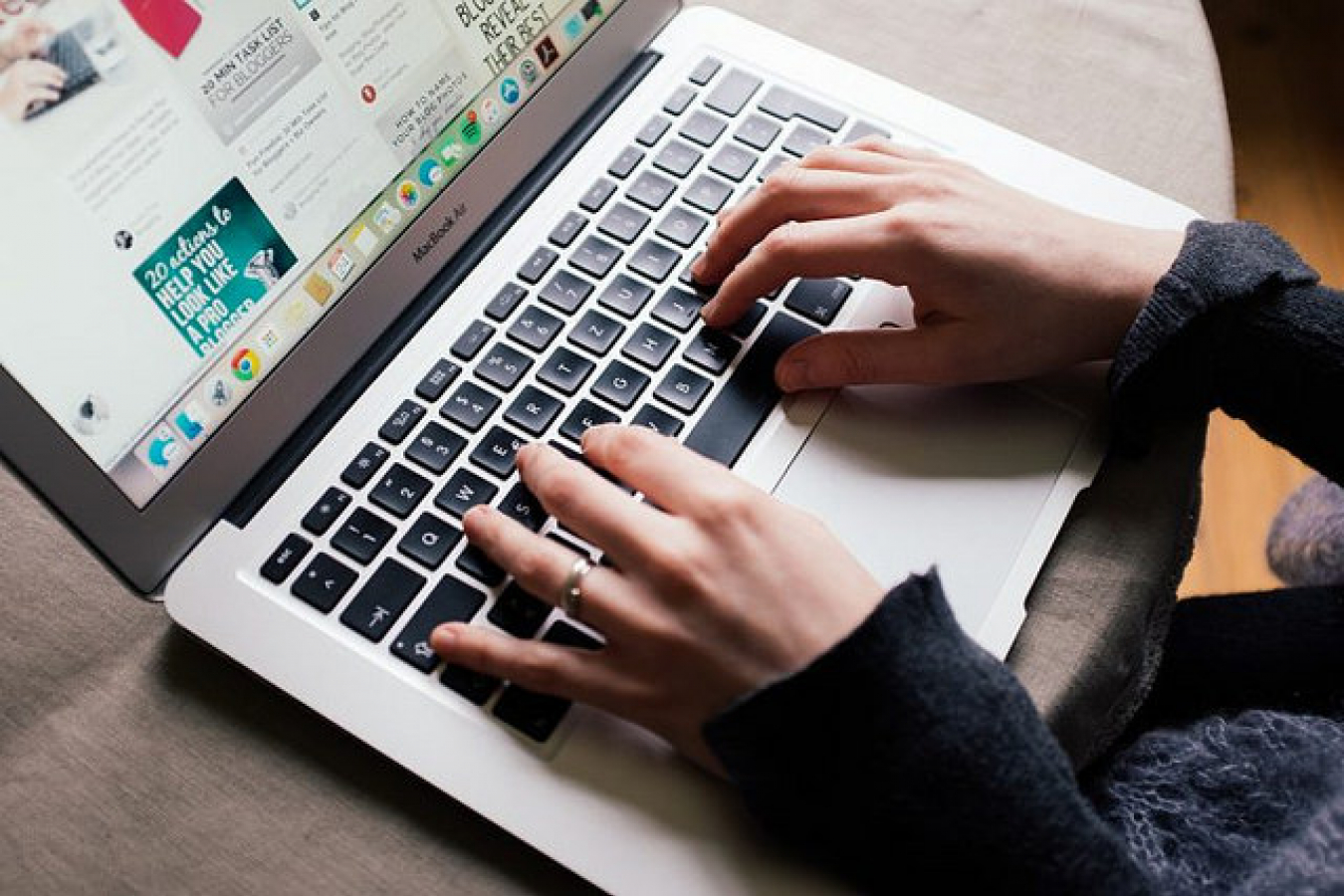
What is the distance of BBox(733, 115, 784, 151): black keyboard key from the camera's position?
25.1 inches

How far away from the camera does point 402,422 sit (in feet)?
1.78

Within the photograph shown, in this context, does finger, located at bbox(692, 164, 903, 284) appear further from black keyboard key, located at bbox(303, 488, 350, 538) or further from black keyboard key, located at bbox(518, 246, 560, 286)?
black keyboard key, located at bbox(303, 488, 350, 538)

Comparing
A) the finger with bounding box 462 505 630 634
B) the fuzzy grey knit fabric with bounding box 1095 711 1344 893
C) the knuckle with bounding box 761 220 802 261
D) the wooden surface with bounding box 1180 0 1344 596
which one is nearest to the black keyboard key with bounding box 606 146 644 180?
the knuckle with bounding box 761 220 802 261

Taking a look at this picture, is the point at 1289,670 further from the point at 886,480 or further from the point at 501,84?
the point at 501,84

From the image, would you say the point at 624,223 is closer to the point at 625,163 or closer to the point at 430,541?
the point at 625,163

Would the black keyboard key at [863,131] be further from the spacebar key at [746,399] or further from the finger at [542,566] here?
the finger at [542,566]

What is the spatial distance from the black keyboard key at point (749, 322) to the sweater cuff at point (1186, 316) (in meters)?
0.17

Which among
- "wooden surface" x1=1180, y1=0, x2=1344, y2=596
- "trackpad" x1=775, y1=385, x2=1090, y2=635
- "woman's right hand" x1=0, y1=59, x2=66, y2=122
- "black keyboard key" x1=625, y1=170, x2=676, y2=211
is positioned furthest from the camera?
"wooden surface" x1=1180, y1=0, x2=1344, y2=596

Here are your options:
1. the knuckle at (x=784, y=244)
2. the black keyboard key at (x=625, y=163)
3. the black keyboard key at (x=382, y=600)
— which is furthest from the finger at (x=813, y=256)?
the black keyboard key at (x=382, y=600)

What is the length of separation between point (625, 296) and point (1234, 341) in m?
0.29

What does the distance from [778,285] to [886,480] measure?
11 cm

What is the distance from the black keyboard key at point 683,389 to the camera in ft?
1.82

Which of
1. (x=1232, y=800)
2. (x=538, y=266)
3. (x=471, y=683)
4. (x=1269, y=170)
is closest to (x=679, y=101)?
(x=538, y=266)

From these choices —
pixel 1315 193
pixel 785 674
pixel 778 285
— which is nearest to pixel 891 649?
pixel 785 674
